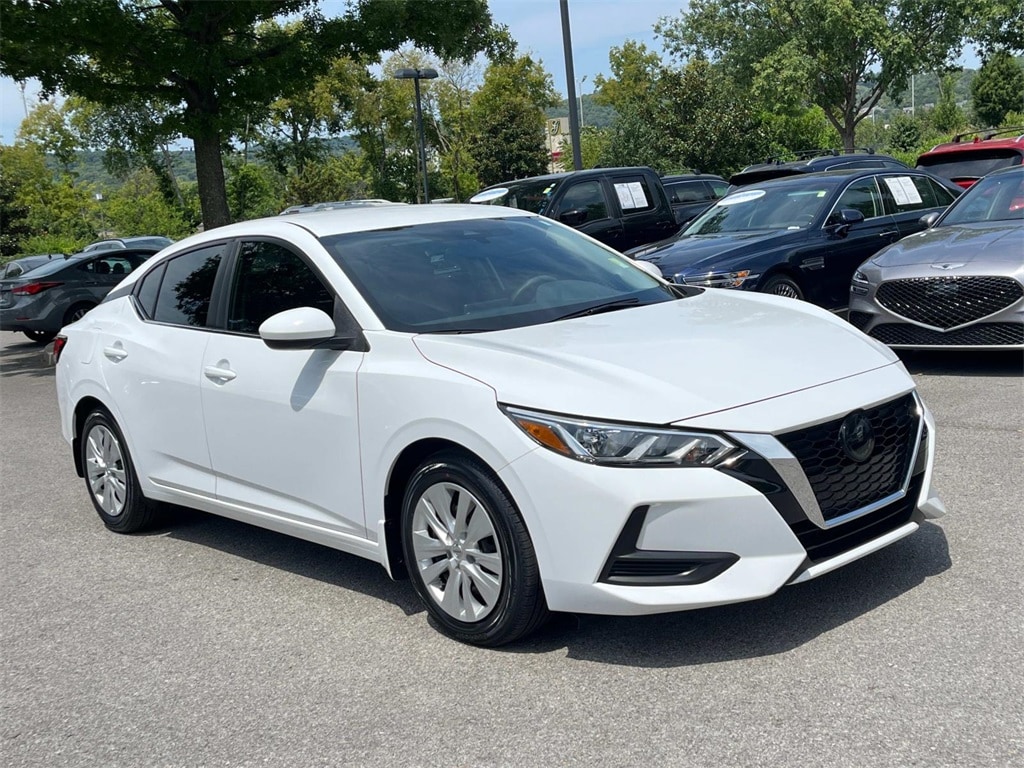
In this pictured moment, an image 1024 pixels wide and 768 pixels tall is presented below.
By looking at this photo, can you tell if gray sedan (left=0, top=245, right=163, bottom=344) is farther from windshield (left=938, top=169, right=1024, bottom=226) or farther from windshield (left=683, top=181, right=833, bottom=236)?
windshield (left=938, top=169, right=1024, bottom=226)

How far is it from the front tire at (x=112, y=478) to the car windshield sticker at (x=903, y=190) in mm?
8172

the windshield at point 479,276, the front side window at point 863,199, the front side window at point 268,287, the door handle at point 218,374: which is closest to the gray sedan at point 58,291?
the front side window at point 863,199

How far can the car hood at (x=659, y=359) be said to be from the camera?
12.1 ft

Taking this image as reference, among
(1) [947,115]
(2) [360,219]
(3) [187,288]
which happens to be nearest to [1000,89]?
(1) [947,115]

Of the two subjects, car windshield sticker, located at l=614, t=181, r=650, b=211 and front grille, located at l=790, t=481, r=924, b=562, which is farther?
car windshield sticker, located at l=614, t=181, r=650, b=211

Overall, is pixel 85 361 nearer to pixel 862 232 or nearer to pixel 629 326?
pixel 629 326

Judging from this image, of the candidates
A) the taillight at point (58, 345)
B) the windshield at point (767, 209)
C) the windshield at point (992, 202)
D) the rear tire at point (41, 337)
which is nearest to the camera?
the taillight at point (58, 345)

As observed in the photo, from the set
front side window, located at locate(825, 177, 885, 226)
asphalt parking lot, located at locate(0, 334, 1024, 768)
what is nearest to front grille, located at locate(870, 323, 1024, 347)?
front side window, located at locate(825, 177, 885, 226)

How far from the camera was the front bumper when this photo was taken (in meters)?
3.55

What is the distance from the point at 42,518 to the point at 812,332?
4.79m

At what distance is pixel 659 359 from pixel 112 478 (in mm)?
3555

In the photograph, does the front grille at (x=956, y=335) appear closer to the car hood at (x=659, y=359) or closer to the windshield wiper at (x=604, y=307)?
the car hood at (x=659, y=359)

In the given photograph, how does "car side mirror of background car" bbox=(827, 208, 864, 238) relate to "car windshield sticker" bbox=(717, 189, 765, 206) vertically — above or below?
below

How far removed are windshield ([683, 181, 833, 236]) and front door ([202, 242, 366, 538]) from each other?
6510 mm
